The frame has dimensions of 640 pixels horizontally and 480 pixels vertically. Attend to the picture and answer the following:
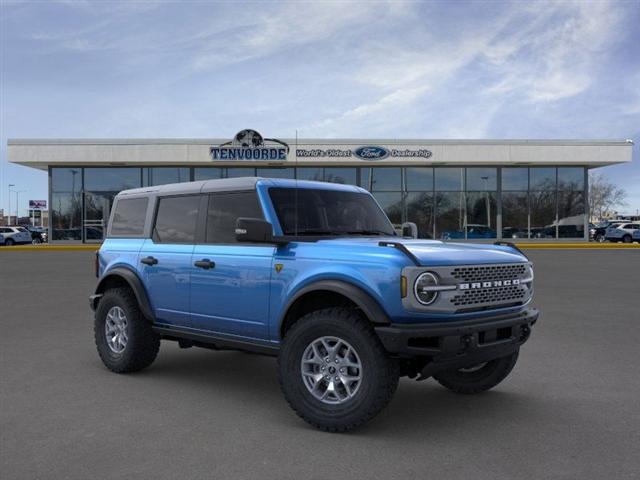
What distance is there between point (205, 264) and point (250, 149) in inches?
1234

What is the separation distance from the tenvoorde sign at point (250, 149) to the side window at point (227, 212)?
30.6 metres

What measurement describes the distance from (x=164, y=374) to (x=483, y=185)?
117 ft

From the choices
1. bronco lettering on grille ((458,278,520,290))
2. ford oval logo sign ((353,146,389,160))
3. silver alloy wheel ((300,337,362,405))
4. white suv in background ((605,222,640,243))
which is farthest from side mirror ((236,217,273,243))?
white suv in background ((605,222,640,243))

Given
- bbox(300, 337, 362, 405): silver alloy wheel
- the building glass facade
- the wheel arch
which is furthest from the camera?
the building glass facade

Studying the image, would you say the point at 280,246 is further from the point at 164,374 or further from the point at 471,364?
the point at 164,374

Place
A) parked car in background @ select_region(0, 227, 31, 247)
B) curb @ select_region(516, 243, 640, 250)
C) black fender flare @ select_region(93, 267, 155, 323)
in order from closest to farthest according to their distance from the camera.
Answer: black fender flare @ select_region(93, 267, 155, 323)
curb @ select_region(516, 243, 640, 250)
parked car in background @ select_region(0, 227, 31, 247)

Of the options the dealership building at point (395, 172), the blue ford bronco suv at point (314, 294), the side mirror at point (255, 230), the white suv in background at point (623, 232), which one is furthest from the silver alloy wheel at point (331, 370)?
the white suv in background at point (623, 232)

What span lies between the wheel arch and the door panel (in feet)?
0.73

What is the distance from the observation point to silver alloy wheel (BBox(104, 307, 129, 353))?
21.5 feet

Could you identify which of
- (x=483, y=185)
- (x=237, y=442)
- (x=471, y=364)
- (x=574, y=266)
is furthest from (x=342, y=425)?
(x=483, y=185)

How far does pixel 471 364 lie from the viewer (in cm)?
463

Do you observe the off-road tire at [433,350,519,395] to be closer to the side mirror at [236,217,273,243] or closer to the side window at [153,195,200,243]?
the side mirror at [236,217,273,243]

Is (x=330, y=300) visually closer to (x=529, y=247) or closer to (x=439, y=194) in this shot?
(x=529, y=247)

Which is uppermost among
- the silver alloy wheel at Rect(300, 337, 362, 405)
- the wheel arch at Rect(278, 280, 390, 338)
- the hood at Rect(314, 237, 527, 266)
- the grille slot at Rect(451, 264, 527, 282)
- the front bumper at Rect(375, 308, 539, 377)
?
the hood at Rect(314, 237, 527, 266)
